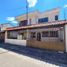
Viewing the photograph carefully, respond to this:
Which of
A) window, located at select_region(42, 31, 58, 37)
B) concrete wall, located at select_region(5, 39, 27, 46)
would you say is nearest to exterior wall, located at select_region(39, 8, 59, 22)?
concrete wall, located at select_region(5, 39, 27, 46)

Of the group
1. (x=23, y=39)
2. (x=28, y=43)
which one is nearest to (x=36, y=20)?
(x=23, y=39)

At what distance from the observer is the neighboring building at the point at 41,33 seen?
71.2 ft

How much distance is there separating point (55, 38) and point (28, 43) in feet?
17.8

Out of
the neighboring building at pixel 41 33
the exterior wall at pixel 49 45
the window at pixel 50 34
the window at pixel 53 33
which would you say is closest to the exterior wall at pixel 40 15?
the neighboring building at pixel 41 33

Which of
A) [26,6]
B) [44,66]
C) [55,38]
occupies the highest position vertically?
[26,6]

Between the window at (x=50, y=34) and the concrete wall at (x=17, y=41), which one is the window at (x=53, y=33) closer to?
the window at (x=50, y=34)

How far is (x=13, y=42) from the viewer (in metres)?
33.6

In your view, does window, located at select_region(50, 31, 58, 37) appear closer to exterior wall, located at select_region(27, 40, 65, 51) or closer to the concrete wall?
exterior wall, located at select_region(27, 40, 65, 51)

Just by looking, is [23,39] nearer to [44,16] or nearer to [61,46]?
[44,16]

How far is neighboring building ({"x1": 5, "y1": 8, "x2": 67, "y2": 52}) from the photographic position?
71.2 feet

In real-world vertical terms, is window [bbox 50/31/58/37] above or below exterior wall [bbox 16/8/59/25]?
below

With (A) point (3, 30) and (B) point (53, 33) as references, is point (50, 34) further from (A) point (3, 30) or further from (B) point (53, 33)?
(A) point (3, 30)

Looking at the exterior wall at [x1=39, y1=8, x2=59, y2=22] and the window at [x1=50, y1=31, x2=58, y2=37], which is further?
the exterior wall at [x1=39, y1=8, x2=59, y2=22]

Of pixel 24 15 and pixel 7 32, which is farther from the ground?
pixel 24 15
